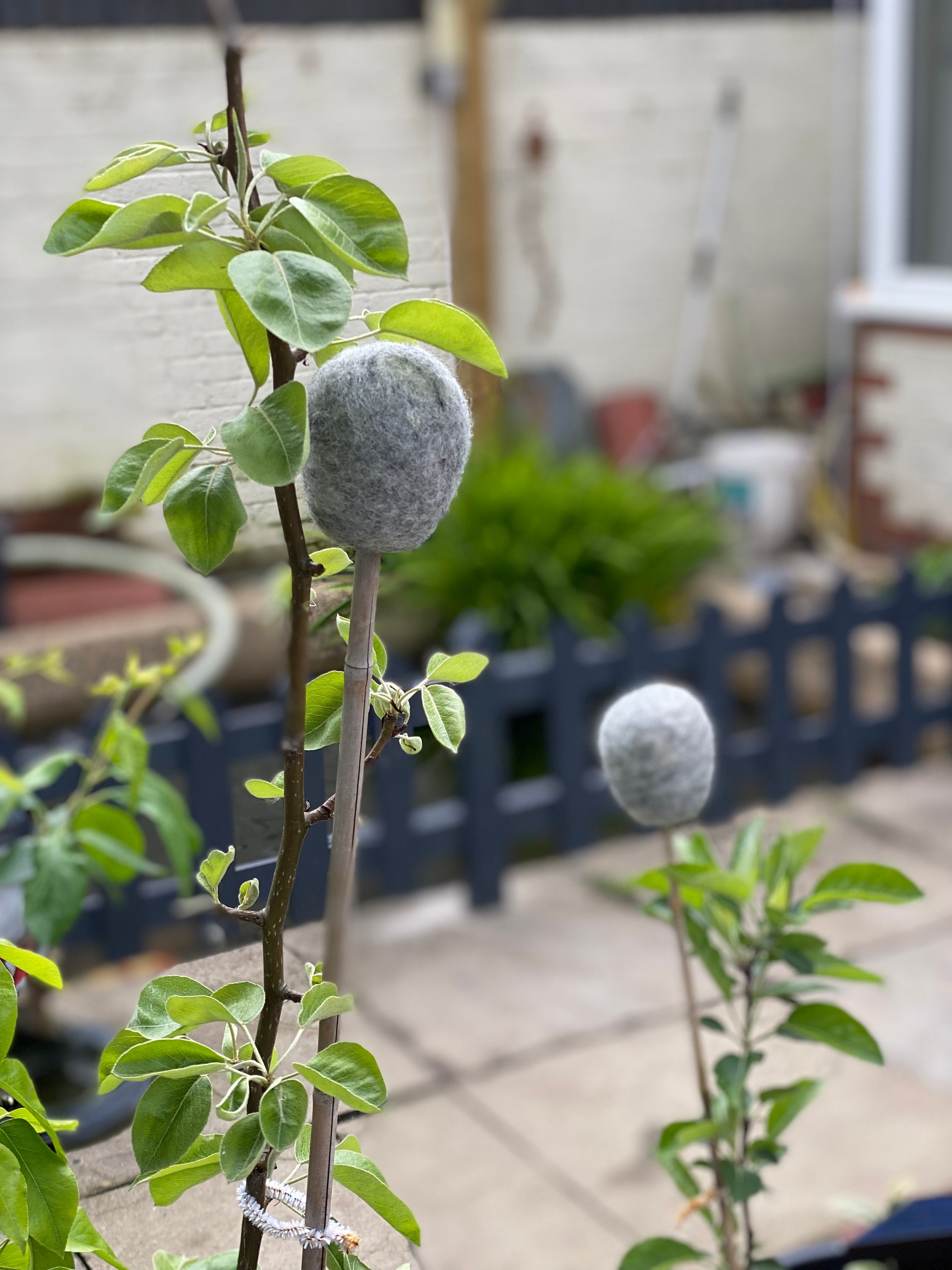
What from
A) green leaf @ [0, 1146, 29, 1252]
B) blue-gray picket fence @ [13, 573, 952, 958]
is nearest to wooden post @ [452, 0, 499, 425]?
blue-gray picket fence @ [13, 573, 952, 958]

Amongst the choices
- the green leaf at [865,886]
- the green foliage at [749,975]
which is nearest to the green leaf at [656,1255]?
the green foliage at [749,975]

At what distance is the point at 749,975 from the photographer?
43.5 inches

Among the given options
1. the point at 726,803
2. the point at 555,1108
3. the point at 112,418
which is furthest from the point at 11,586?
the point at 555,1108

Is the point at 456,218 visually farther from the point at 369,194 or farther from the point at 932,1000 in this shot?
the point at 369,194

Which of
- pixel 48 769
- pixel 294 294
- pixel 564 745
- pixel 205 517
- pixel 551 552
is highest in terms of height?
pixel 294 294

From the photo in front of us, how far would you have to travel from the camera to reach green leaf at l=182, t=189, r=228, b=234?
1.83 feet

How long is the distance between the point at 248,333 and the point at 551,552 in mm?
3976

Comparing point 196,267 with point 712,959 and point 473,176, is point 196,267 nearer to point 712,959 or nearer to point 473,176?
point 712,959

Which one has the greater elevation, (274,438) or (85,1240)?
(274,438)

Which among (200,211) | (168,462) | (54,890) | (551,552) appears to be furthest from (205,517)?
(551,552)

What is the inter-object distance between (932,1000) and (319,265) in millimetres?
2566

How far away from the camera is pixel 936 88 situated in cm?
537

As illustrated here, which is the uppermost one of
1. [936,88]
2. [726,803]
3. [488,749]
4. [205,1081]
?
[936,88]

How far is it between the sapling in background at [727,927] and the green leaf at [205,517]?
40 cm
